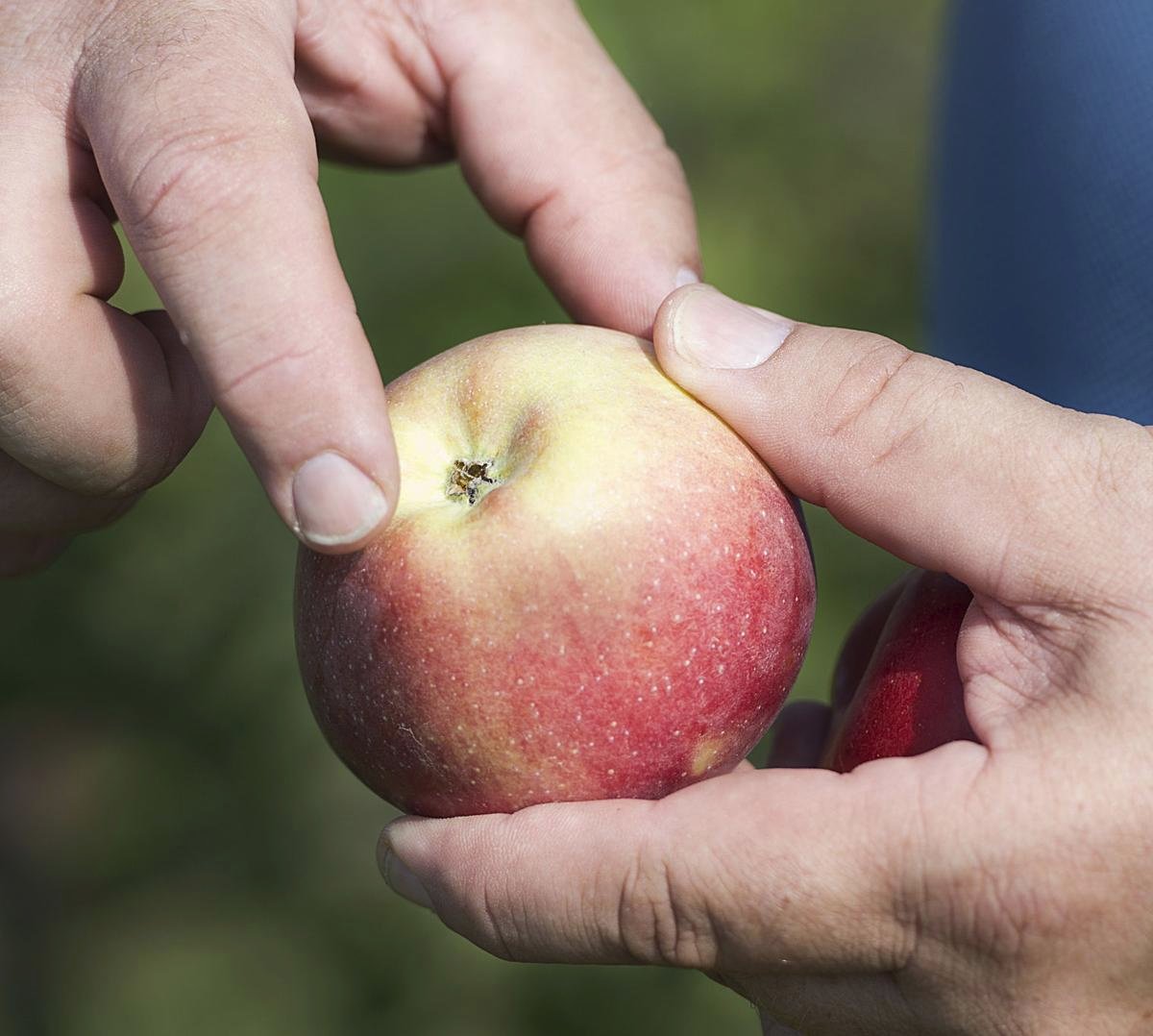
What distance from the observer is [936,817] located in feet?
4.75

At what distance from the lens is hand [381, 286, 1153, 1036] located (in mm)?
1436

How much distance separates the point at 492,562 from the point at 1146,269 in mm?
1219

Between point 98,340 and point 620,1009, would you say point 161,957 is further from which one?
point 98,340

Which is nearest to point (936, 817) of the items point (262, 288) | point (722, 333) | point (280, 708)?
point (722, 333)

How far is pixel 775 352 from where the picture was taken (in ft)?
5.65

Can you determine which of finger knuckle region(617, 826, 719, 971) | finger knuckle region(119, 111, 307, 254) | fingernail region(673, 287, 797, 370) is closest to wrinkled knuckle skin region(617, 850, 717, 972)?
finger knuckle region(617, 826, 719, 971)

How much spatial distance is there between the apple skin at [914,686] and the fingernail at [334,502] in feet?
2.29

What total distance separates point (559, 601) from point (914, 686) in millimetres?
498

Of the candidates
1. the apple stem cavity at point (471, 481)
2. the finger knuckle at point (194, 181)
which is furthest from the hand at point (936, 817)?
the finger knuckle at point (194, 181)

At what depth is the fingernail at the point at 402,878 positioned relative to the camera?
1743 mm

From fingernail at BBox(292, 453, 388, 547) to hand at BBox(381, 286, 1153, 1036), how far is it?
40cm

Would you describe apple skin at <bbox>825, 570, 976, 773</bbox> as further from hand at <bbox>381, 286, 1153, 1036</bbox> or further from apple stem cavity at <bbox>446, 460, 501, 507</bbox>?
apple stem cavity at <bbox>446, 460, 501, 507</bbox>

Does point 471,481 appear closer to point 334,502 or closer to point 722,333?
point 334,502

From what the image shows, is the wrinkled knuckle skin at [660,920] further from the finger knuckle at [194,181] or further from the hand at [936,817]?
the finger knuckle at [194,181]
